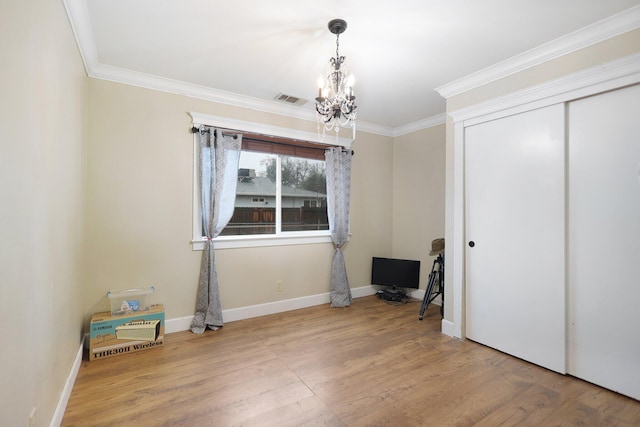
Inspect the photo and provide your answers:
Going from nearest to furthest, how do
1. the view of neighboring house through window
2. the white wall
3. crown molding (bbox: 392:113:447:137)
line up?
the white wall
the view of neighboring house through window
crown molding (bbox: 392:113:447:137)

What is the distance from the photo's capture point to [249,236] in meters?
3.58

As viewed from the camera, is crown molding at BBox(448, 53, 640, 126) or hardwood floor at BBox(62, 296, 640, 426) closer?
hardwood floor at BBox(62, 296, 640, 426)

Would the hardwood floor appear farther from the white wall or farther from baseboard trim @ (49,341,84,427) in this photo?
the white wall

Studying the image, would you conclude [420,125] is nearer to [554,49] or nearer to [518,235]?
[554,49]

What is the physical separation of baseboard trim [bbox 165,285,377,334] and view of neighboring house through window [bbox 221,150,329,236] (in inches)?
34.6

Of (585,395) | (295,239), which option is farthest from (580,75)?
(295,239)

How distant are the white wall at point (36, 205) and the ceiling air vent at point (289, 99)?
5.95ft

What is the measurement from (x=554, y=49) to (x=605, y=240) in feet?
4.89

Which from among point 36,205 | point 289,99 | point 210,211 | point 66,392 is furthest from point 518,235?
point 66,392

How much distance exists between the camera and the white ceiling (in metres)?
1.93

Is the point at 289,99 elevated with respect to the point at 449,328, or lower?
elevated

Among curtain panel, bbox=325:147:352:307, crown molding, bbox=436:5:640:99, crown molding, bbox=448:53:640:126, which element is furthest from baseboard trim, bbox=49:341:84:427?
crown molding, bbox=436:5:640:99

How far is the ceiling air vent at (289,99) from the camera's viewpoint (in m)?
3.41

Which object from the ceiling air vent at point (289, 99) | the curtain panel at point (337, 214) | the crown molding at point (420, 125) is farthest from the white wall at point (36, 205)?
the crown molding at point (420, 125)
